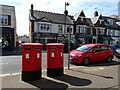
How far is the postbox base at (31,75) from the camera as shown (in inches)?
344

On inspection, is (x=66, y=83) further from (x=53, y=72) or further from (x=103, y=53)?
(x=103, y=53)

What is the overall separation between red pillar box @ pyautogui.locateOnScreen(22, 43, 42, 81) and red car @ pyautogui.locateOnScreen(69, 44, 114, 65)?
219 inches

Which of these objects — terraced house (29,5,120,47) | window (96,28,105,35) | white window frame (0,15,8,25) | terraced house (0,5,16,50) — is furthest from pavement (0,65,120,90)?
window (96,28,105,35)

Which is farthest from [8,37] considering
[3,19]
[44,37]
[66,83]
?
[66,83]

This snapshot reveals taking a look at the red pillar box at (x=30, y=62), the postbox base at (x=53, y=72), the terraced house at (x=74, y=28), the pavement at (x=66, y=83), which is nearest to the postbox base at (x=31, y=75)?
the red pillar box at (x=30, y=62)

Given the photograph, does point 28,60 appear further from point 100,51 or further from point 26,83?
point 100,51

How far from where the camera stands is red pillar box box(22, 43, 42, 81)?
8789mm

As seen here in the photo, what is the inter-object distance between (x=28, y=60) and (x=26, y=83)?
1026mm

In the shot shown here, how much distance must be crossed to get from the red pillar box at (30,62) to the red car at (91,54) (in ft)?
18.2

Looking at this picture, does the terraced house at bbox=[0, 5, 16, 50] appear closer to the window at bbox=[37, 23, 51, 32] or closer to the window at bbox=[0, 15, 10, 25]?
the window at bbox=[0, 15, 10, 25]

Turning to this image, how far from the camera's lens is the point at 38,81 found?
8.66m

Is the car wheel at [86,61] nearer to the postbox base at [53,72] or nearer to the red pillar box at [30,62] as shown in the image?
the postbox base at [53,72]

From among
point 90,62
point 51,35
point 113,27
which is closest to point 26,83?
point 90,62

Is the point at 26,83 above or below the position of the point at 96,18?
below
